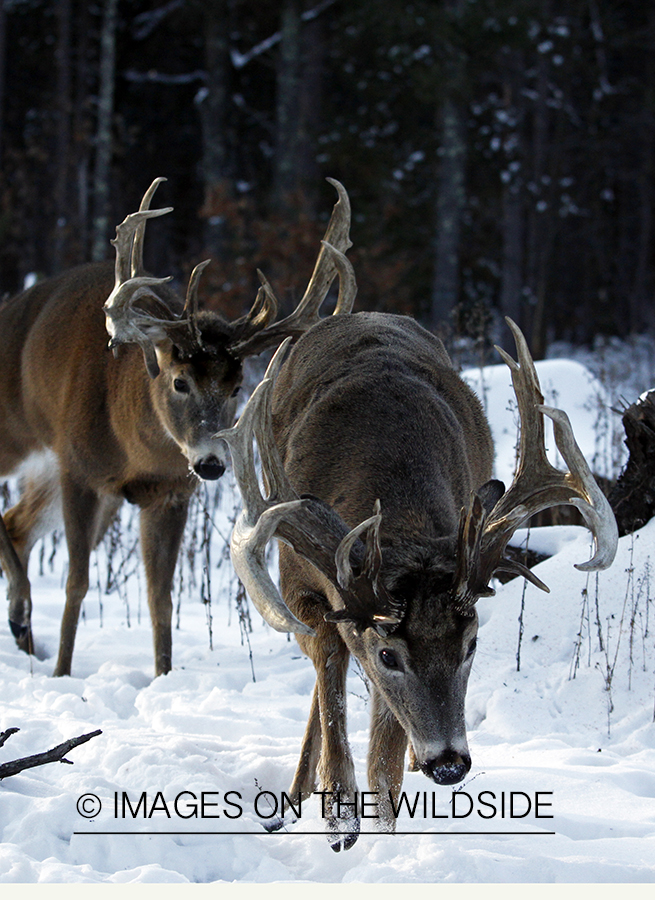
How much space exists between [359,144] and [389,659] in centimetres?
1913

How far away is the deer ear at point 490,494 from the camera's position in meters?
3.69

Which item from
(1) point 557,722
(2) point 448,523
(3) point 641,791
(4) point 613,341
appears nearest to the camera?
(2) point 448,523

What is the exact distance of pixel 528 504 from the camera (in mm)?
3711

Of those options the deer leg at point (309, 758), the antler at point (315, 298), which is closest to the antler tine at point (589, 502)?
the deer leg at point (309, 758)

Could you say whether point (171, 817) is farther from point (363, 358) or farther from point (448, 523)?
point (363, 358)

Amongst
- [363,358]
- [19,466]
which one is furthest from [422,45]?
[363,358]

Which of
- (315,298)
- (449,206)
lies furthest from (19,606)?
(449,206)

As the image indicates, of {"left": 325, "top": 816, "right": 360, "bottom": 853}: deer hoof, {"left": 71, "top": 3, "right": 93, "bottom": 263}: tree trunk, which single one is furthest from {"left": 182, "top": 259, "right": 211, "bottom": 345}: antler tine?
{"left": 71, "top": 3, "right": 93, "bottom": 263}: tree trunk

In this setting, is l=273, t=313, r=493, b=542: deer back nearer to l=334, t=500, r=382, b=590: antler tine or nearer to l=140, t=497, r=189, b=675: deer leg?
l=334, t=500, r=382, b=590: antler tine

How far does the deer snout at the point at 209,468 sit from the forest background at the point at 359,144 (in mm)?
9995

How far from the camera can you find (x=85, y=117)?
962 inches

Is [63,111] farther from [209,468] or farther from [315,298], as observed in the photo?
[209,468]

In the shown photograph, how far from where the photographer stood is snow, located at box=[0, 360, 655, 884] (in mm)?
3545

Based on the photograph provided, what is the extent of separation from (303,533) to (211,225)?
15816 millimetres
